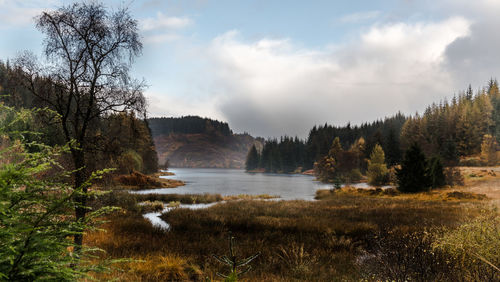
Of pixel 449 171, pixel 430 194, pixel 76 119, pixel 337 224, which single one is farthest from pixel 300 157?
pixel 76 119

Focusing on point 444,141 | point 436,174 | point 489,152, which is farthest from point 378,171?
point 444,141

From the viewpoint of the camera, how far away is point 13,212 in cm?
169

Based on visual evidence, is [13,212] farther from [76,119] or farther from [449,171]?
[449,171]

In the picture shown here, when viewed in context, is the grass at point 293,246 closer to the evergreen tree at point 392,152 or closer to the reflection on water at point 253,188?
the reflection on water at point 253,188

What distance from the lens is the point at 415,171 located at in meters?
30.1

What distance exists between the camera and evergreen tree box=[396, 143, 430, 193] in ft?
98.0

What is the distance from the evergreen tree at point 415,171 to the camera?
29869 mm

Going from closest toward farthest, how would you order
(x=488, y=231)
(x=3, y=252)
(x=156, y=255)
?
(x=3, y=252) → (x=488, y=231) → (x=156, y=255)

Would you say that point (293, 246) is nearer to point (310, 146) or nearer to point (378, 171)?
point (378, 171)

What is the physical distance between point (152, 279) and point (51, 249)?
572cm

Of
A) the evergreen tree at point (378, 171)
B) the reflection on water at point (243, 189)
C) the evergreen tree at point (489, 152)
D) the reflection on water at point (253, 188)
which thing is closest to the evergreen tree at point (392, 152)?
the reflection on water at point (243, 189)

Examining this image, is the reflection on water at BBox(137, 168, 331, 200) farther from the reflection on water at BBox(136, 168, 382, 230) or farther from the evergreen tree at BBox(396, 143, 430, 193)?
the evergreen tree at BBox(396, 143, 430, 193)

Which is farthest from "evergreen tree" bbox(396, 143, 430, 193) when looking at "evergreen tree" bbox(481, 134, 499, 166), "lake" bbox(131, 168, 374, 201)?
"evergreen tree" bbox(481, 134, 499, 166)

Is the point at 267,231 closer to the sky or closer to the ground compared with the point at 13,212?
closer to the ground
